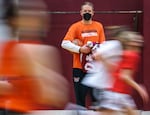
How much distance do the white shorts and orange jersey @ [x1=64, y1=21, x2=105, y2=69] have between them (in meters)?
3.17

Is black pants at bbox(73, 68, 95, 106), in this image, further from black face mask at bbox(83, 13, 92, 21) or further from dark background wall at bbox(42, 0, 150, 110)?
dark background wall at bbox(42, 0, 150, 110)

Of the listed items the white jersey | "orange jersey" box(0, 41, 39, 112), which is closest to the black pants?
the white jersey

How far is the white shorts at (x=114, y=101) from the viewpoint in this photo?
22.6ft

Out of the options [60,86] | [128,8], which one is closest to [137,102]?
[128,8]

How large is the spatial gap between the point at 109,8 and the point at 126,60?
510 centimetres

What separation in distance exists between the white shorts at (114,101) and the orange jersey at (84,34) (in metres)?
3.17

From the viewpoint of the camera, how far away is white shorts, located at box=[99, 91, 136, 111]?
22.6 ft

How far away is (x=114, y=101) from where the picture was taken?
272 inches

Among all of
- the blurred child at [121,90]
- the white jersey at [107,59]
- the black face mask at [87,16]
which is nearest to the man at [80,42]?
the black face mask at [87,16]

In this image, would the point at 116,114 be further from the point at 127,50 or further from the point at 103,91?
the point at 127,50

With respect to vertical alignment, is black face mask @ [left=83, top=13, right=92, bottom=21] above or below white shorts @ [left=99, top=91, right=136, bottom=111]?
above

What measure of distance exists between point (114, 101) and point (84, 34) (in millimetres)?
3359

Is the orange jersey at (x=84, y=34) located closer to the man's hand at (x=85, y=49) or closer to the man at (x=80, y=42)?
the man at (x=80, y=42)

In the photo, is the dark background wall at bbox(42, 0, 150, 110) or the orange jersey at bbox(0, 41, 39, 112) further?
the dark background wall at bbox(42, 0, 150, 110)
